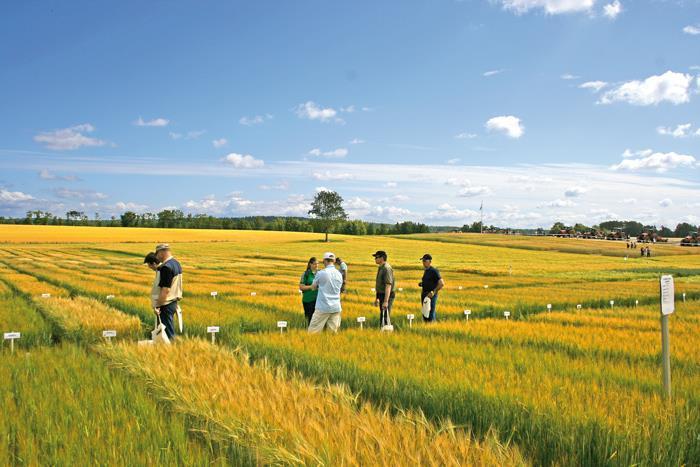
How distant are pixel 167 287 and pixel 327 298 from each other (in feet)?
10.3

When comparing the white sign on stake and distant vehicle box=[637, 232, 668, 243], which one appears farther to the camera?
distant vehicle box=[637, 232, 668, 243]

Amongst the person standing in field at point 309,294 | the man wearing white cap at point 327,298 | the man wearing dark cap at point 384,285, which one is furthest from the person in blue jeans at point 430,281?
the man wearing white cap at point 327,298

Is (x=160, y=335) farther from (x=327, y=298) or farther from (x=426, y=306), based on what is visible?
(x=426, y=306)

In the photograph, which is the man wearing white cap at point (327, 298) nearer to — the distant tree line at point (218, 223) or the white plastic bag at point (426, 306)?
the white plastic bag at point (426, 306)

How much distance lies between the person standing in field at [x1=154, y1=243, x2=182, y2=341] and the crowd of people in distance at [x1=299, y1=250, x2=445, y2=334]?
109 inches

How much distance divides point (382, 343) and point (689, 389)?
4.84 metres

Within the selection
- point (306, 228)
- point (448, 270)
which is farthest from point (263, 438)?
point (306, 228)

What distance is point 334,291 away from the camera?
1130 centimetres

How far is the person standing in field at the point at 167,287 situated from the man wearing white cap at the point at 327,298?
2.77 meters

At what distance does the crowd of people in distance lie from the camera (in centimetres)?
1119

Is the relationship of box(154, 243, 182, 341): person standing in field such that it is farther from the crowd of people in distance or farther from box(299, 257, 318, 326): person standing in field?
box(299, 257, 318, 326): person standing in field

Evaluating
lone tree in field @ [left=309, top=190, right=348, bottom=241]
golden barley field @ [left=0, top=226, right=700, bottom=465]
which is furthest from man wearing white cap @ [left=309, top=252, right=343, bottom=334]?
lone tree in field @ [left=309, top=190, right=348, bottom=241]

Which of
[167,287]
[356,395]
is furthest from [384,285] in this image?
[356,395]

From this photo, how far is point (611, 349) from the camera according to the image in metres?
9.88
